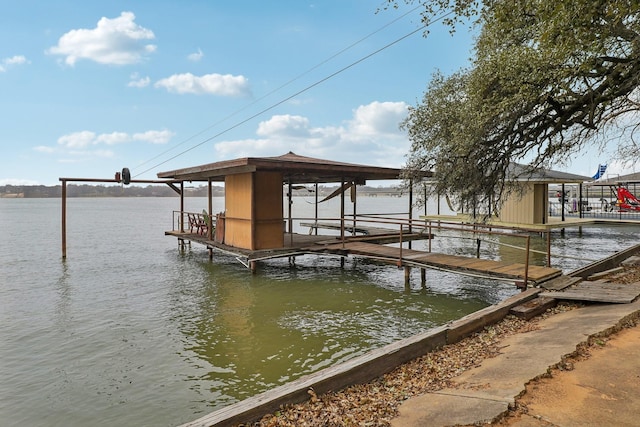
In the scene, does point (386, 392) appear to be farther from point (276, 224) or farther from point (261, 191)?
point (276, 224)

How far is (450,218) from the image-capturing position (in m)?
27.2

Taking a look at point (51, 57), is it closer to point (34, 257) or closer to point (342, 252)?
point (34, 257)

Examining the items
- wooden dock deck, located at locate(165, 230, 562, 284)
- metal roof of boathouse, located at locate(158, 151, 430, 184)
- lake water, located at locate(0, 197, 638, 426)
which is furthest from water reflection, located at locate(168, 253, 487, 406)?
metal roof of boathouse, located at locate(158, 151, 430, 184)

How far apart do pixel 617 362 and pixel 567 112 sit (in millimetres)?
8042

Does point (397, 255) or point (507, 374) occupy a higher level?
point (397, 255)

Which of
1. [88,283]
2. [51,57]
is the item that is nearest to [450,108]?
[88,283]

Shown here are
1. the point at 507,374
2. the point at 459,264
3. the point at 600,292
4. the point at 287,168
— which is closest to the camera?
the point at 507,374

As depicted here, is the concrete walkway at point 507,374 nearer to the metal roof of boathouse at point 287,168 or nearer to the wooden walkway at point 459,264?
the wooden walkway at point 459,264

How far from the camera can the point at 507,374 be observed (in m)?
4.09

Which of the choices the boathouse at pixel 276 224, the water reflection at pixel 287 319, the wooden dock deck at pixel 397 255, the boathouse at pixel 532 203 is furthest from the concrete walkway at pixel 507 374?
the boathouse at pixel 532 203

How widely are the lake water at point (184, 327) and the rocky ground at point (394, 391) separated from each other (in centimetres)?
205

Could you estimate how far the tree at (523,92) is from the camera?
7.42 meters

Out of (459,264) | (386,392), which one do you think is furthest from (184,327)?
(459,264)

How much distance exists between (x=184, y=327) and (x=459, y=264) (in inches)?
260
